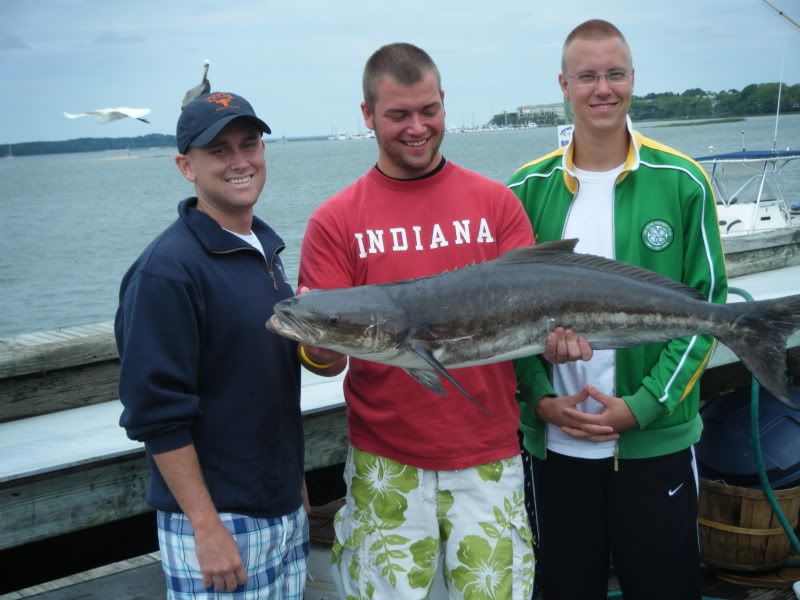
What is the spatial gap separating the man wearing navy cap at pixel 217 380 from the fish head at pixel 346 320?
219 millimetres

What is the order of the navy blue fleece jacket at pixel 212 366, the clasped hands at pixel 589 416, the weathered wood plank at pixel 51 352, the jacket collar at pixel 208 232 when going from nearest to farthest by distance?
the navy blue fleece jacket at pixel 212 366 < the jacket collar at pixel 208 232 < the clasped hands at pixel 589 416 < the weathered wood plank at pixel 51 352

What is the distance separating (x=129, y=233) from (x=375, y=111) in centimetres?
4967

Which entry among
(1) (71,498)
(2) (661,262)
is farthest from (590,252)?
(1) (71,498)

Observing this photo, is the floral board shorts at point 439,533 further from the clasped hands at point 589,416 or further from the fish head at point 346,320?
the fish head at point 346,320

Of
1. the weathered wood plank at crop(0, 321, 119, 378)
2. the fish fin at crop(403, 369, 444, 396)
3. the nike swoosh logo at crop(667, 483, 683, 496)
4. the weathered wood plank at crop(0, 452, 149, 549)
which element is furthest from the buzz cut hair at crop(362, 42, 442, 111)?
the weathered wood plank at crop(0, 321, 119, 378)

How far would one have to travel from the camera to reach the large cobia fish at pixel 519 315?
9.78 ft

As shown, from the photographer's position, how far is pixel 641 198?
11.7 feet

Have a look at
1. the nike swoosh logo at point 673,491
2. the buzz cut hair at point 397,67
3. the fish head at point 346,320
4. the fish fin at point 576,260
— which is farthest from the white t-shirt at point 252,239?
the nike swoosh logo at point 673,491

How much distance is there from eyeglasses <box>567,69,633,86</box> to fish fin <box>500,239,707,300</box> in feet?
2.75

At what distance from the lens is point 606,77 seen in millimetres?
3592

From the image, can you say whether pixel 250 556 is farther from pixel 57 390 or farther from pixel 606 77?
pixel 606 77

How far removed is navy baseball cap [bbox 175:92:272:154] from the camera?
3.05 meters

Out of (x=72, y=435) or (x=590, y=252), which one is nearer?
(x=590, y=252)

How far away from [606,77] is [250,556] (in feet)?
8.07
